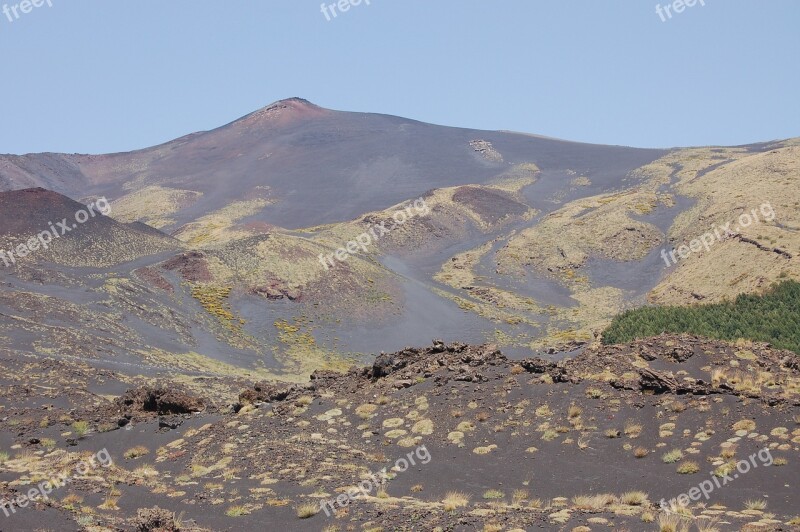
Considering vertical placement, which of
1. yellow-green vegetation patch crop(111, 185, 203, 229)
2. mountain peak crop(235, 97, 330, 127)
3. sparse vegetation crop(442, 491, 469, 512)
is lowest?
sparse vegetation crop(442, 491, 469, 512)

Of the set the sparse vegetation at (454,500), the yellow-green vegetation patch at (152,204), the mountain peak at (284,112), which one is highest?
the mountain peak at (284,112)

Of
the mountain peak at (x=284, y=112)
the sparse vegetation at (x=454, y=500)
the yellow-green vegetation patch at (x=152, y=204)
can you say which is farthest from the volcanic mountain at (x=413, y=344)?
the mountain peak at (x=284, y=112)

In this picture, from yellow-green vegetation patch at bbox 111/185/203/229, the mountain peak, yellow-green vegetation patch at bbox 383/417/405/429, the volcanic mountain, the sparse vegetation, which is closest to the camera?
the sparse vegetation

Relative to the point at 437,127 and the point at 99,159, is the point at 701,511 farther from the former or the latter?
the point at 99,159

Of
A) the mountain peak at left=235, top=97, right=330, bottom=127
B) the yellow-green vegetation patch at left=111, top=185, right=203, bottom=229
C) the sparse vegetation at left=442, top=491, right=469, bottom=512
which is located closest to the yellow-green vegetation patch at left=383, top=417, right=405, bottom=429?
the sparse vegetation at left=442, top=491, right=469, bottom=512

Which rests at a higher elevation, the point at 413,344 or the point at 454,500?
the point at 454,500

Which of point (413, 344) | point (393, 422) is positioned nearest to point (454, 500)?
point (393, 422)

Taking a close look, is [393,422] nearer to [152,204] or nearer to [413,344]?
[413,344]

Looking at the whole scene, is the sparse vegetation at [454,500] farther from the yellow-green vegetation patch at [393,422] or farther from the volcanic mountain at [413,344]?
the yellow-green vegetation patch at [393,422]

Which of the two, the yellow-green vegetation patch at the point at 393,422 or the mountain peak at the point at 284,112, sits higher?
the mountain peak at the point at 284,112

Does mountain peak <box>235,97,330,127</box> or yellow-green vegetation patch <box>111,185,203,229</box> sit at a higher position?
A: mountain peak <box>235,97,330,127</box>

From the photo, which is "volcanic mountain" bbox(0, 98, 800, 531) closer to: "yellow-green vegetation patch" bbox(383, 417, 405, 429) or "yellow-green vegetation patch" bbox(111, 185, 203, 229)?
"yellow-green vegetation patch" bbox(383, 417, 405, 429)

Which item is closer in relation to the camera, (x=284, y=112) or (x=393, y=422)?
(x=393, y=422)

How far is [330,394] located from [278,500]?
25.0 ft
